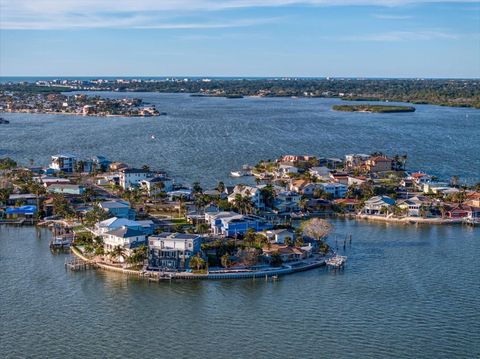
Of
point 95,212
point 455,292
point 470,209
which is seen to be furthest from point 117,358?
point 470,209

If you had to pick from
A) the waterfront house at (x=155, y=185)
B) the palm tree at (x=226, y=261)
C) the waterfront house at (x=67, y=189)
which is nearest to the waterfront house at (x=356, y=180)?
the waterfront house at (x=155, y=185)

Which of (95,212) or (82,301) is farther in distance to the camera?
(95,212)

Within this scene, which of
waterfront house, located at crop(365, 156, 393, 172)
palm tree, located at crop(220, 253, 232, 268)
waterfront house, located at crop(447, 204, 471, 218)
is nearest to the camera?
palm tree, located at crop(220, 253, 232, 268)

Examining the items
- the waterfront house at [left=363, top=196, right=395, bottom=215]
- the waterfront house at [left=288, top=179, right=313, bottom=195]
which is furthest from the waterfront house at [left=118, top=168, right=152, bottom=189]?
the waterfront house at [left=363, top=196, right=395, bottom=215]

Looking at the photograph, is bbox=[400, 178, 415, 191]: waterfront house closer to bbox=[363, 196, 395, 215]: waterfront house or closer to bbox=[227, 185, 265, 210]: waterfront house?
bbox=[363, 196, 395, 215]: waterfront house

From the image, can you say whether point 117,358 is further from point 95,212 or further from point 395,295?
point 95,212

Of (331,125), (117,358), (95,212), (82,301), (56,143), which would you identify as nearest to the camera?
(117,358)
